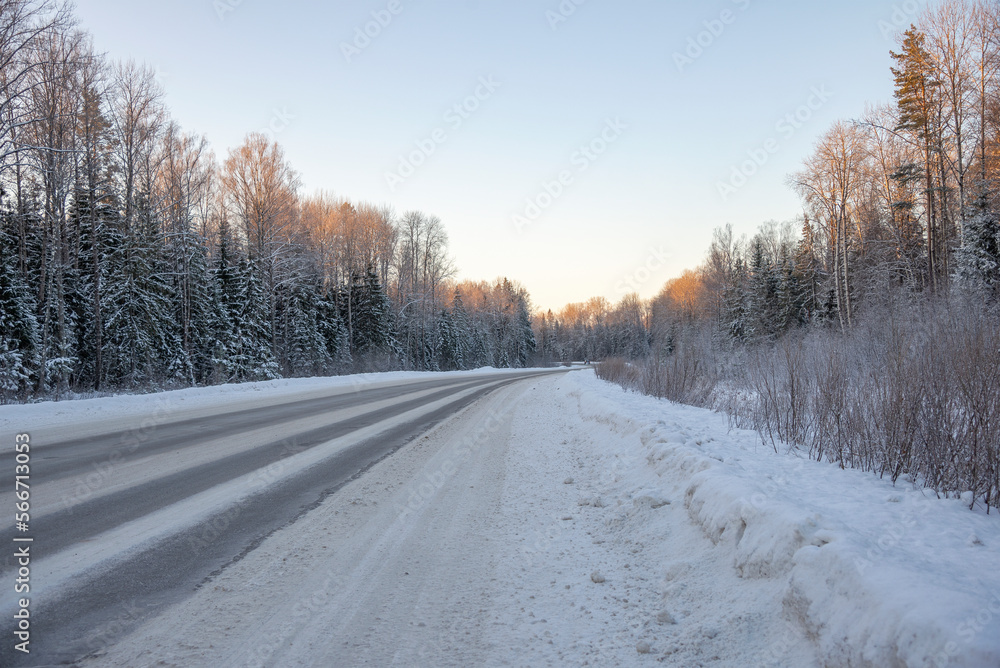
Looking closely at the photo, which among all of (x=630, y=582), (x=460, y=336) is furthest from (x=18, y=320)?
(x=460, y=336)

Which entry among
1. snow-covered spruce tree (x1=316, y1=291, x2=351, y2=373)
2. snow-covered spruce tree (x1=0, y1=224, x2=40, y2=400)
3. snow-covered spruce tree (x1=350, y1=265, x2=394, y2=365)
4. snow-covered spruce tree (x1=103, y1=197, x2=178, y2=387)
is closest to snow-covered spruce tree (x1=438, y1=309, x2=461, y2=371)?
snow-covered spruce tree (x1=350, y1=265, x2=394, y2=365)

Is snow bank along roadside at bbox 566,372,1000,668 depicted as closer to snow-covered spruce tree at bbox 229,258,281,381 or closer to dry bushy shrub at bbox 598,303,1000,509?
dry bushy shrub at bbox 598,303,1000,509

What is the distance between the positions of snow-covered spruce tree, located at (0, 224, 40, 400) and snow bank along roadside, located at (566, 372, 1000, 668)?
21.9m

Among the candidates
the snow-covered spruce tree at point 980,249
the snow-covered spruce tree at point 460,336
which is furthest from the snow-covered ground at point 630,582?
the snow-covered spruce tree at point 460,336

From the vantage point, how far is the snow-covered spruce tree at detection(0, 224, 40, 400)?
1670cm

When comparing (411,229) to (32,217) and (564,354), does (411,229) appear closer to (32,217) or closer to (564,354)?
(32,217)

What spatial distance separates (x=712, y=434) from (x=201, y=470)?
6464mm

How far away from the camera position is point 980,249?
1808 cm

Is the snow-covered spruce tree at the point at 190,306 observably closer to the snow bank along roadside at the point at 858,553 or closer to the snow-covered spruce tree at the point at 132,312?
the snow-covered spruce tree at the point at 132,312

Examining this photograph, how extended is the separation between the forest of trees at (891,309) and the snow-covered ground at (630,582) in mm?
643

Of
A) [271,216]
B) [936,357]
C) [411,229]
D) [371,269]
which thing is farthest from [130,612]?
[411,229]

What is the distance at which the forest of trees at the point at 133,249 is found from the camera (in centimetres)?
1666

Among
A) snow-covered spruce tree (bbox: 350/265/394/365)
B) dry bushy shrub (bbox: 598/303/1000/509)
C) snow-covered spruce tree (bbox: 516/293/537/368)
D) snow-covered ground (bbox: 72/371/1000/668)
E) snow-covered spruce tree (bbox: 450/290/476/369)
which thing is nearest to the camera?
snow-covered ground (bbox: 72/371/1000/668)

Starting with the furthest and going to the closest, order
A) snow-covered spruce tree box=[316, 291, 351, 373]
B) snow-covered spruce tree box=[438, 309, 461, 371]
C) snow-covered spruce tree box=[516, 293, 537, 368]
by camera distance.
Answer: snow-covered spruce tree box=[516, 293, 537, 368] → snow-covered spruce tree box=[438, 309, 461, 371] → snow-covered spruce tree box=[316, 291, 351, 373]
